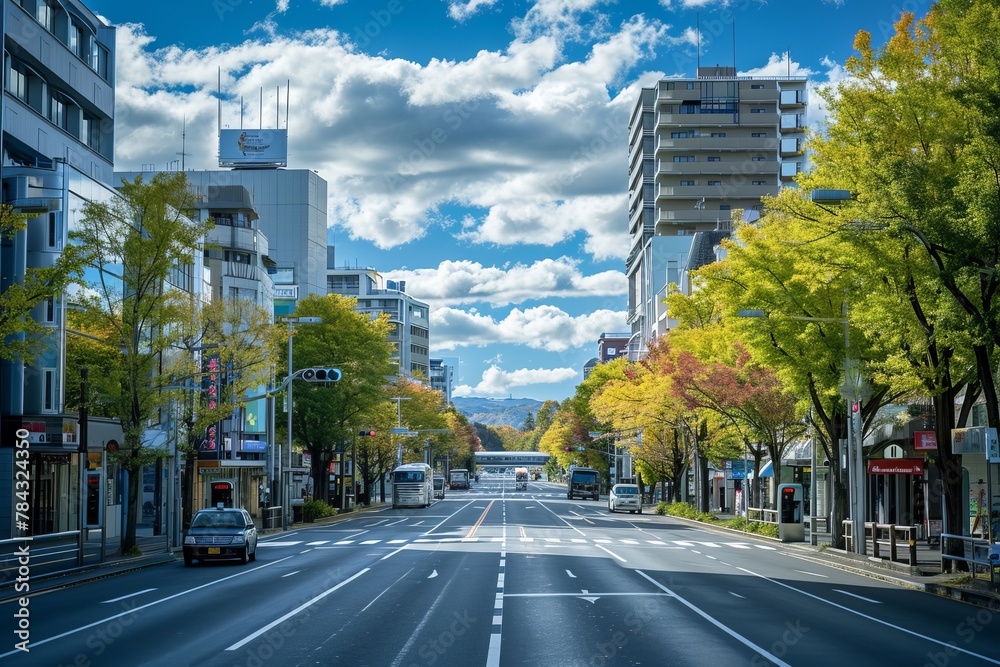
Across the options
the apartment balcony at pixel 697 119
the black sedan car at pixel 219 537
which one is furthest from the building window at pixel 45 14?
the apartment balcony at pixel 697 119

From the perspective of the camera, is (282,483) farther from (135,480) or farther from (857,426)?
(857,426)

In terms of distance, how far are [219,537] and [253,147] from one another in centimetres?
9648

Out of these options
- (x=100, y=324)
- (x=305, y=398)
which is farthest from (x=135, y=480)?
(x=305, y=398)

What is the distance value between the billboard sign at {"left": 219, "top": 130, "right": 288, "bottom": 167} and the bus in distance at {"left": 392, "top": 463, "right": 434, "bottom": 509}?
50.5 metres

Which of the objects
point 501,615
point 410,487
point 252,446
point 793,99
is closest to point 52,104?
point 252,446

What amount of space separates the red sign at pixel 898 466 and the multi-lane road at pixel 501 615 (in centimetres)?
982

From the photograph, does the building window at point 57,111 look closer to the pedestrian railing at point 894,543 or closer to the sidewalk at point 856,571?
the sidewalk at point 856,571

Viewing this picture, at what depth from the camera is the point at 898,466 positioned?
42.4 metres

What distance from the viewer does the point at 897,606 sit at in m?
21.8

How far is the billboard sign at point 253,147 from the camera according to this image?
120438mm

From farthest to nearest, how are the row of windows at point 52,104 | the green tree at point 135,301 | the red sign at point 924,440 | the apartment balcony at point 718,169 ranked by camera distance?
1. the apartment balcony at point 718,169
2. the row of windows at point 52,104
3. the red sign at point 924,440
4. the green tree at point 135,301

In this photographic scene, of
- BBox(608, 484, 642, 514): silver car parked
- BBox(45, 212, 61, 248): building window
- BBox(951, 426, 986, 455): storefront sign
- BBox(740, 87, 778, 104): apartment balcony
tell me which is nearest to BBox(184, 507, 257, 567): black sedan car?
BBox(45, 212, 61, 248): building window

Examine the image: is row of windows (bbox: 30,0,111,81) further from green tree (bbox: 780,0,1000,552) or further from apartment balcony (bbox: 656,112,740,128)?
apartment balcony (bbox: 656,112,740,128)

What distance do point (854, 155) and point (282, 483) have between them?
118 ft
